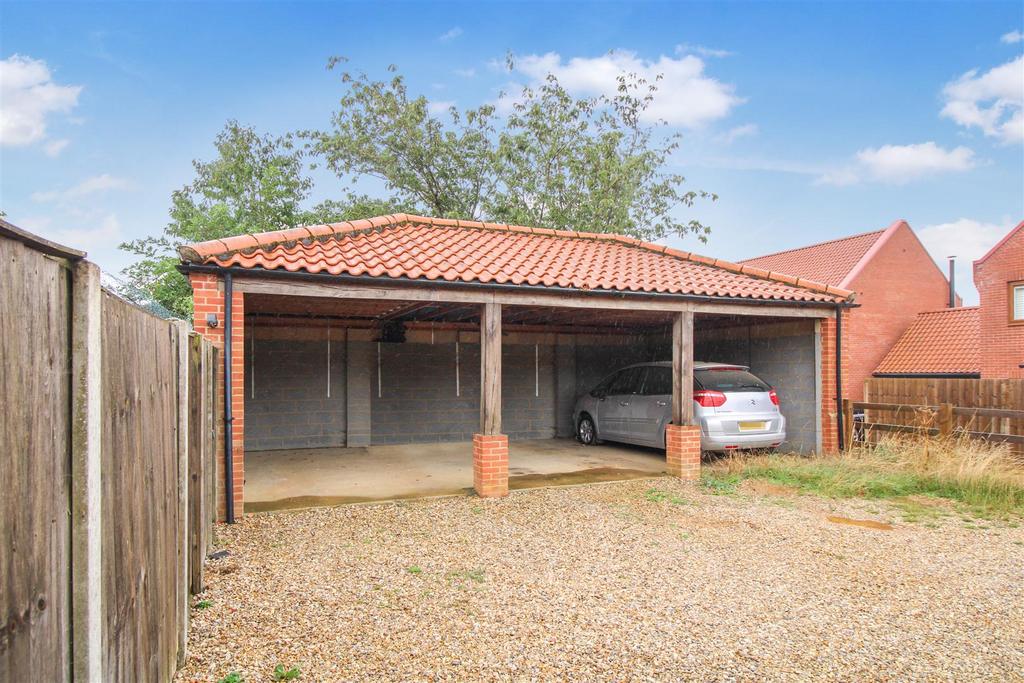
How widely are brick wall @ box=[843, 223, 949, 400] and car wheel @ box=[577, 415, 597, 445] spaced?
1228cm

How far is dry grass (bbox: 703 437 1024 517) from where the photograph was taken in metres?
7.19

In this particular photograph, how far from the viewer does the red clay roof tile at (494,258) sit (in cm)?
697

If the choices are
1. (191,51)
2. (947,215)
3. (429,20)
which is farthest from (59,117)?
(947,215)

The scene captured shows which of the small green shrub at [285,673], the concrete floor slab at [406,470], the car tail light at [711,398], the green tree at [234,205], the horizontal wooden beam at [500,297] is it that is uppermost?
the green tree at [234,205]

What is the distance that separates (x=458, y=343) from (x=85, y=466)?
11.1 m

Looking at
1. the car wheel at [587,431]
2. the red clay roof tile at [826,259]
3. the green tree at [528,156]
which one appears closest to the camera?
the car wheel at [587,431]

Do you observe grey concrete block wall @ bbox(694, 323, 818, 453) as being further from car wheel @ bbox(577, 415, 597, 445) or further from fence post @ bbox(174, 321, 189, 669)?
fence post @ bbox(174, 321, 189, 669)

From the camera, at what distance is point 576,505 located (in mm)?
6996

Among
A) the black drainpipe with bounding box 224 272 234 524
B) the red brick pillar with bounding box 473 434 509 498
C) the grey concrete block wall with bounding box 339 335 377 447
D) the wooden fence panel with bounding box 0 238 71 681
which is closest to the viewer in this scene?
the wooden fence panel with bounding box 0 238 71 681

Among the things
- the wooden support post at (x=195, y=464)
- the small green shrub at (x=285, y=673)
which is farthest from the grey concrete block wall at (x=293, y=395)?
the small green shrub at (x=285, y=673)

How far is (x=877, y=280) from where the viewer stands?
21.6 metres

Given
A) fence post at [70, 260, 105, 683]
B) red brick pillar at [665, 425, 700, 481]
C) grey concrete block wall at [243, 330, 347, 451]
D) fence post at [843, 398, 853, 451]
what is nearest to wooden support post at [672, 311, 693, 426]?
red brick pillar at [665, 425, 700, 481]

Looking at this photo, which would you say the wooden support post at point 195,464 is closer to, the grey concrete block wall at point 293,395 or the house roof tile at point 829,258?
the grey concrete block wall at point 293,395

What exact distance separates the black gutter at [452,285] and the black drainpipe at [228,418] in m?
0.25
